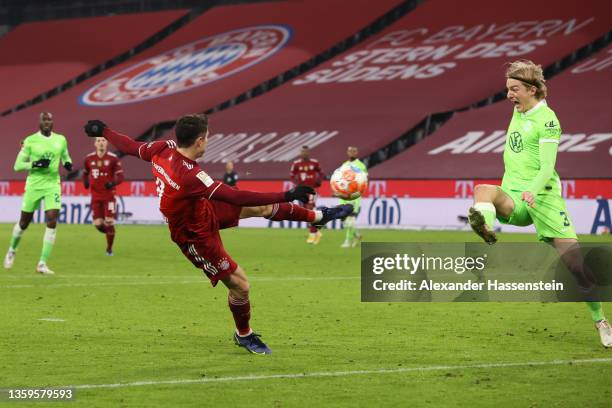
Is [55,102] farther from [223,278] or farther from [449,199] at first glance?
[223,278]

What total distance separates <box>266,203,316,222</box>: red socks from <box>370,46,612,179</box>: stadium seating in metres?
23.6

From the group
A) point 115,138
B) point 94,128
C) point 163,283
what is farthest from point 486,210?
point 163,283

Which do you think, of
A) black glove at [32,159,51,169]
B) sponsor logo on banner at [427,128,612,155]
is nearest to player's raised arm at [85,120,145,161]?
black glove at [32,159,51,169]

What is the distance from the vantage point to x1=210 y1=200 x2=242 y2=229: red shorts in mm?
9312

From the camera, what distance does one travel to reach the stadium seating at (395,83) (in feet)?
131

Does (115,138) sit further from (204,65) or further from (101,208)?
(204,65)

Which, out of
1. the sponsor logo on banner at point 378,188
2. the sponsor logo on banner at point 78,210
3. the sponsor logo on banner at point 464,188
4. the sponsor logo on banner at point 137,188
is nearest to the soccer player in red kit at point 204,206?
the sponsor logo on banner at point 464,188

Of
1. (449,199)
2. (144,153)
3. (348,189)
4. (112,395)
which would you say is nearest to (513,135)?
(348,189)

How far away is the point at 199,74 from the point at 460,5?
11.5 metres

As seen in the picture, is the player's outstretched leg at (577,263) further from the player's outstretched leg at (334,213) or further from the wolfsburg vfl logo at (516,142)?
the player's outstretched leg at (334,213)

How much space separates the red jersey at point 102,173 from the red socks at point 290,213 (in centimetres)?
1338

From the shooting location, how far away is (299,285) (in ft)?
52.3

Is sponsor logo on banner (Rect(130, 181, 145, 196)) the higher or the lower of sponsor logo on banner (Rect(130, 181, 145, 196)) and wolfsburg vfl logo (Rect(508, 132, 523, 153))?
the lower

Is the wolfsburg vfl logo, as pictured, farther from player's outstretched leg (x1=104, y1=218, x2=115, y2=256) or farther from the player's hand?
player's outstretched leg (x1=104, y1=218, x2=115, y2=256)
